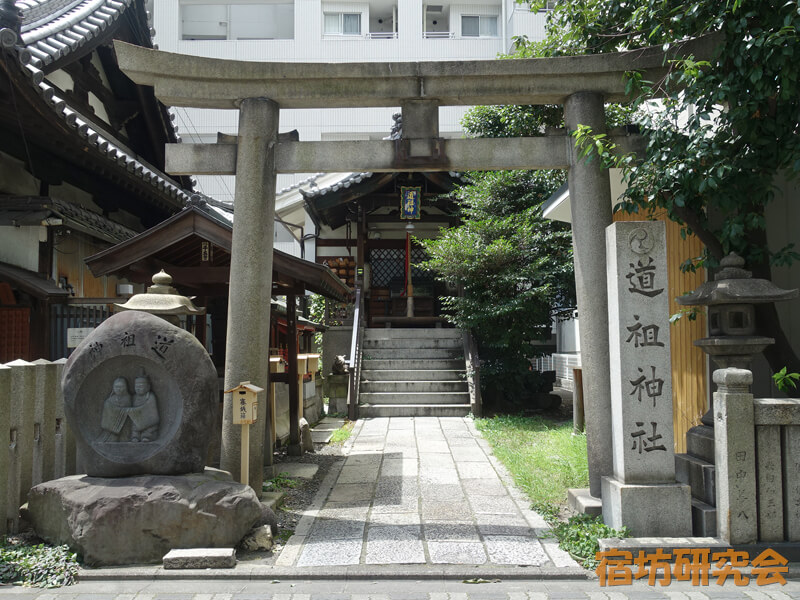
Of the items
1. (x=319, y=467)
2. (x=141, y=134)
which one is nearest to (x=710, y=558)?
(x=319, y=467)

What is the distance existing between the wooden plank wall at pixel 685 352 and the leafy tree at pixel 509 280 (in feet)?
16.8

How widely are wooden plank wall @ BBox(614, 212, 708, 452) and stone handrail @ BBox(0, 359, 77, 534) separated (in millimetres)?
7460

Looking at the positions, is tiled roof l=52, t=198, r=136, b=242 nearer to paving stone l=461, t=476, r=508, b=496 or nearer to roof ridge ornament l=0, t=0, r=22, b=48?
roof ridge ornament l=0, t=0, r=22, b=48

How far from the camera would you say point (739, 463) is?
5254 millimetres

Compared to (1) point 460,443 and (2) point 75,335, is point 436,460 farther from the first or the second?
(2) point 75,335

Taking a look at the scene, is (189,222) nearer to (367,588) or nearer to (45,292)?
(45,292)

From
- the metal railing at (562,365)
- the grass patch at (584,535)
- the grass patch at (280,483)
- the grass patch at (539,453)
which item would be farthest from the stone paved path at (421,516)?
the metal railing at (562,365)

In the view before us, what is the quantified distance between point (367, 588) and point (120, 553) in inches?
86.4

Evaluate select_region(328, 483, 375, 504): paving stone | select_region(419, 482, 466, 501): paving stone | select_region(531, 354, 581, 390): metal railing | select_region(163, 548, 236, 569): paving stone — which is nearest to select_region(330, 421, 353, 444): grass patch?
select_region(328, 483, 375, 504): paving stone

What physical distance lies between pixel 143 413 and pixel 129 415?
0.13 meters

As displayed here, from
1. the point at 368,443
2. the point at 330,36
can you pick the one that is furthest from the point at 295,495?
the point at 330,36

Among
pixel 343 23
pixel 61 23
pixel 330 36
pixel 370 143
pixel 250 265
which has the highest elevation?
pixel 343 23

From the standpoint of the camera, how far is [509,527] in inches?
249

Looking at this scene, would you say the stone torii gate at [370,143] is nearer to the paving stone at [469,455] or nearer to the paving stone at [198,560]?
the paving stone at [198,560]
